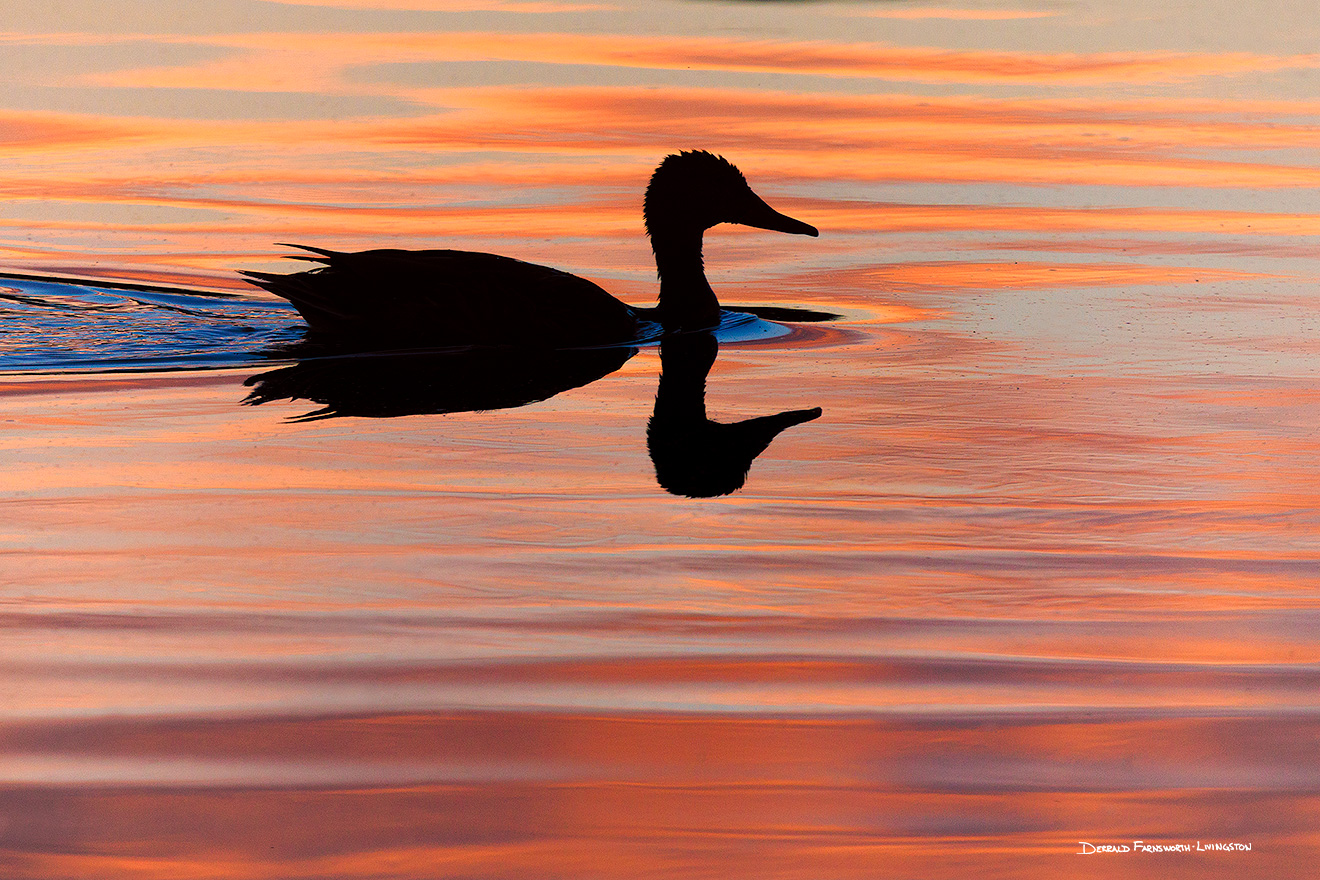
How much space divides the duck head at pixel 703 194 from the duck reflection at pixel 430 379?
125cm

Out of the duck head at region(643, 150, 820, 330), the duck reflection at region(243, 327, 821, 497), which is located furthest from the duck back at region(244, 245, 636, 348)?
the duck head at region(643, 150, 820, 330)

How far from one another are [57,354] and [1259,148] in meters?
10.0

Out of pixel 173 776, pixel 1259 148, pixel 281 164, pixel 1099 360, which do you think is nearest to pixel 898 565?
pixel 173 776

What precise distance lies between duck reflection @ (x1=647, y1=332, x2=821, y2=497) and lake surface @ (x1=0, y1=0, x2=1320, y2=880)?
60 mm

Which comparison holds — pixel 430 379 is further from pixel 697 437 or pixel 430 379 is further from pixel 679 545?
pixel 679 545

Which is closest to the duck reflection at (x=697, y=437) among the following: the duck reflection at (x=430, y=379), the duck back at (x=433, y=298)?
the duck reflection at (x=430, y=379)

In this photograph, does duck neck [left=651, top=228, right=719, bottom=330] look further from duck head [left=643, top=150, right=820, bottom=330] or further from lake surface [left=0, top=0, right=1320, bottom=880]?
lake surface [left=0, top=0, right=1320, bottom=880]

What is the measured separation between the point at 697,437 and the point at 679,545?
1.59 meters

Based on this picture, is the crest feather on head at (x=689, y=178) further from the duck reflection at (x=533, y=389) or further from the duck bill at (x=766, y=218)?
the duck reflection at (x=533, y=389)

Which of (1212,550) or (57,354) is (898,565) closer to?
(1212,550)

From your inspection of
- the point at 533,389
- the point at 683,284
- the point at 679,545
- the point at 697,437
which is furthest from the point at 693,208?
the point at 679,545

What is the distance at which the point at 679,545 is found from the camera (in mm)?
5793

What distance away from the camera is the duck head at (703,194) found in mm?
10383

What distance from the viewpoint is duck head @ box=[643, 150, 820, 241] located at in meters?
10.4
